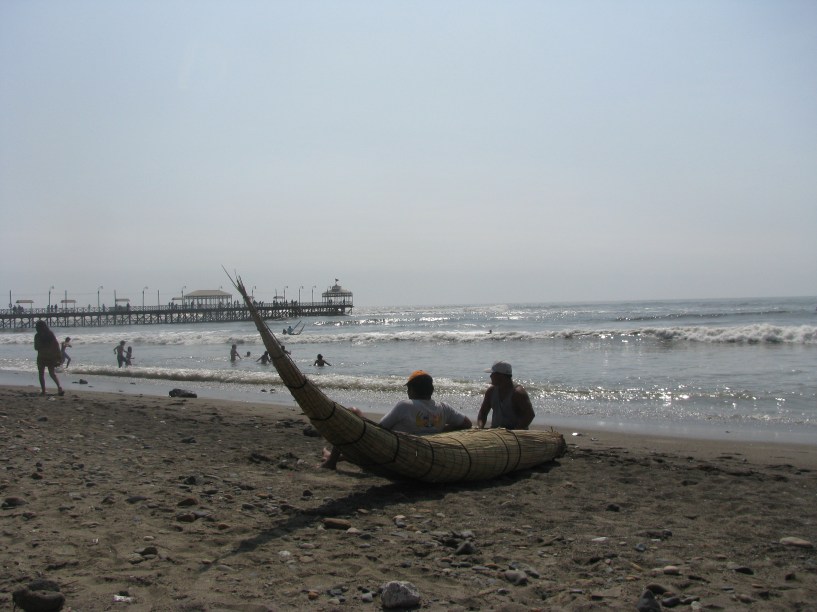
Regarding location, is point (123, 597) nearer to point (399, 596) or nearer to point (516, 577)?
point (399, 596)

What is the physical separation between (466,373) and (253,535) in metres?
15.0

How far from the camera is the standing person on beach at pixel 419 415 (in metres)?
6.04

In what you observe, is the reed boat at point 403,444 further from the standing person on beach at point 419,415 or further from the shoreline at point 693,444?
the shoreline at point 693,444

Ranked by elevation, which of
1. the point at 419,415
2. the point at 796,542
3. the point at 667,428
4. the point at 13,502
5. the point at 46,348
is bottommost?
the point at 667,428

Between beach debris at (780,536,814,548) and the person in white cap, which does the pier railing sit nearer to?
the person in white cap

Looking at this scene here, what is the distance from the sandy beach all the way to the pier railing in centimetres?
6162

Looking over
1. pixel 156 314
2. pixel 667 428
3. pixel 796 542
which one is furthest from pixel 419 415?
pixel 156 314

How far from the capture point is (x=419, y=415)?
20.1 ft

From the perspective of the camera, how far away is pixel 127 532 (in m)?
4.22

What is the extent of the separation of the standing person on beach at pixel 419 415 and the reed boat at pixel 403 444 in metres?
0.16

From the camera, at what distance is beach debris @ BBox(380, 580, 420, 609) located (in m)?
3.27

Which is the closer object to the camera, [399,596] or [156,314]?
[399,596]

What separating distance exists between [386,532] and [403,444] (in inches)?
39.8

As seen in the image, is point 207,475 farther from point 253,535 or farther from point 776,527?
point 776,527
